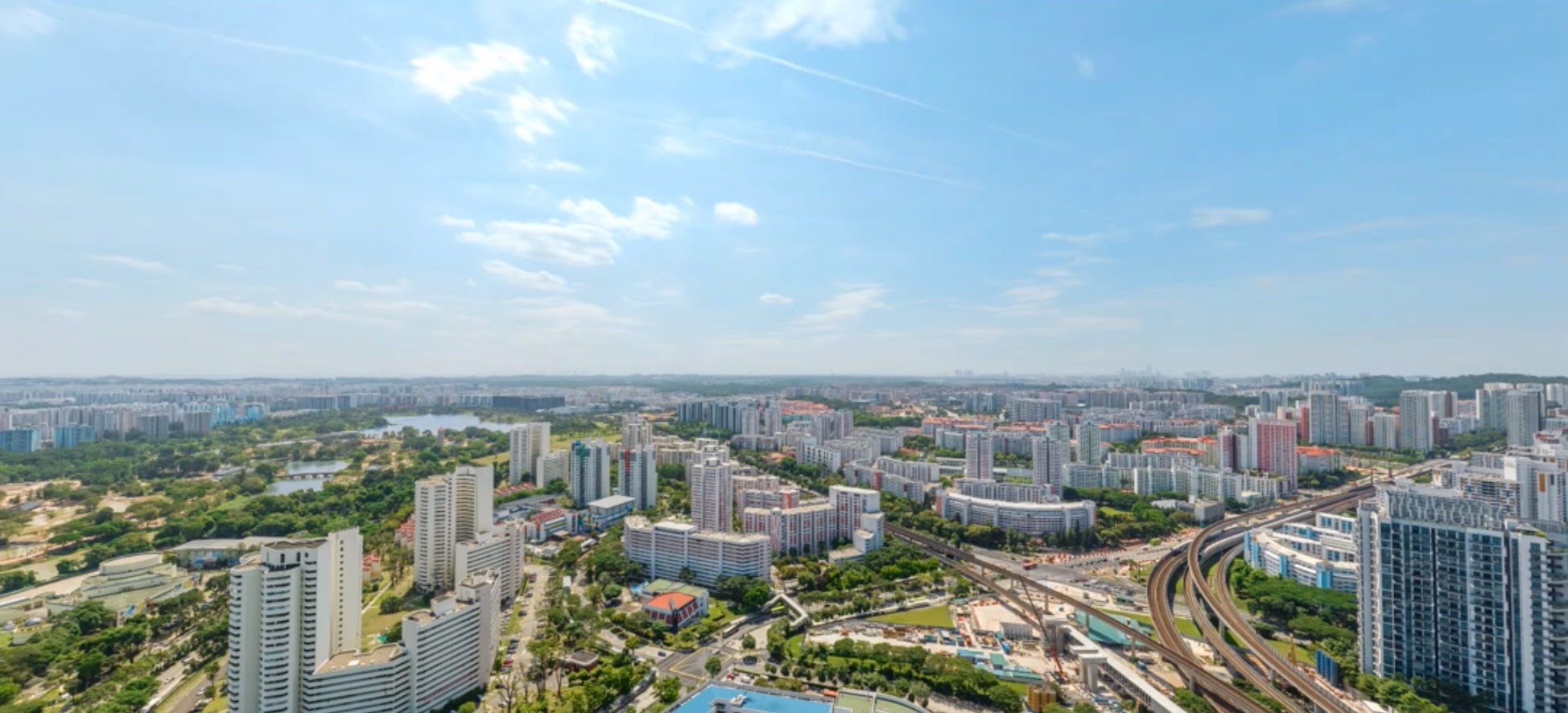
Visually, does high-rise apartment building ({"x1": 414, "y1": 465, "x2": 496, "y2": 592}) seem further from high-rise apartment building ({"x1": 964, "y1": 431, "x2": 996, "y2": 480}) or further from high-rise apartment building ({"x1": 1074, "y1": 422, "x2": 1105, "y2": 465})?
high-rise apartment building ({"x1": 1074, "y1": 422, "x2": 1105, "y2": 465})

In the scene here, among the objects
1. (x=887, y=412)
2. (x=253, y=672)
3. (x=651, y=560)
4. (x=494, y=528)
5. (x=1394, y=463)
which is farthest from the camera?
(x=887, y=412)

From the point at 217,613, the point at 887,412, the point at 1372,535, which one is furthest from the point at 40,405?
the point at 1372,535

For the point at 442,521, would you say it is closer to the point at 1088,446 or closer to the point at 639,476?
the point at 639,476

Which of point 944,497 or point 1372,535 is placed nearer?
point 1372,535

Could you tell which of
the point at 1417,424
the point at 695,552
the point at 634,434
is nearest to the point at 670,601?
the point at 695,552

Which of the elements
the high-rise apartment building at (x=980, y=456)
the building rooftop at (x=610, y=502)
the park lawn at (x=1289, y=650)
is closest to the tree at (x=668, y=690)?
the park lawn at (x=1289, y=650)

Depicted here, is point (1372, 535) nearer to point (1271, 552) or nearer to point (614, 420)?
point (1271, 552)
